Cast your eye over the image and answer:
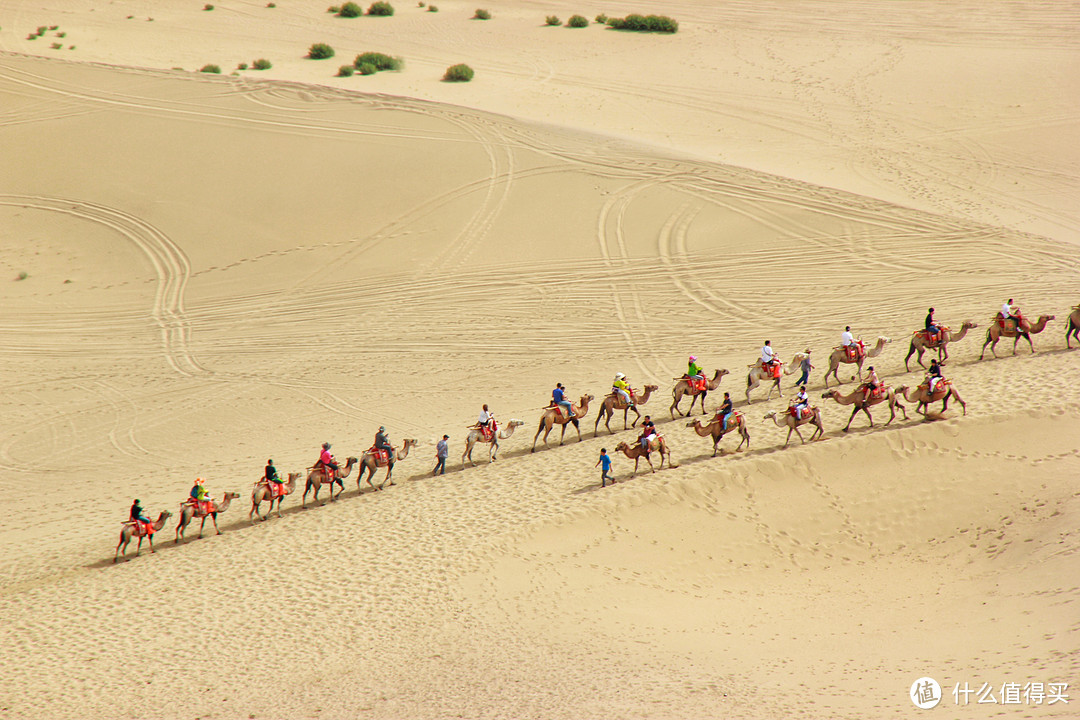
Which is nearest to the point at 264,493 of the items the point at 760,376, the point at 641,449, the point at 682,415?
the point at 641,449

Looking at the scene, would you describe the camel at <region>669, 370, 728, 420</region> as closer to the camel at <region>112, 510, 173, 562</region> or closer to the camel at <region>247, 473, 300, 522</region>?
the camel at <region>247, 473, 300, 522</region>

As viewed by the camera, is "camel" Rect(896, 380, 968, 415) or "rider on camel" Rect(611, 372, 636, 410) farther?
"rider on camel" Rect(611, 372, 636, 410)

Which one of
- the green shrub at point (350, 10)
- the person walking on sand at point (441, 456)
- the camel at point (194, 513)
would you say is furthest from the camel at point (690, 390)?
the green shrub at point (350, 10)

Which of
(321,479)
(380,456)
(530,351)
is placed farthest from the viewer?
(530,351)

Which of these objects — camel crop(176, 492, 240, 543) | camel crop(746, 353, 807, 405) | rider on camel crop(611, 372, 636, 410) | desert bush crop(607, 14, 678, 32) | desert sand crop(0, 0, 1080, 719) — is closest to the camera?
desert sand crop(0, 0, 1080, 719)

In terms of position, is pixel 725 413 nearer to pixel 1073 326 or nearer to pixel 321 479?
pixel 321 479

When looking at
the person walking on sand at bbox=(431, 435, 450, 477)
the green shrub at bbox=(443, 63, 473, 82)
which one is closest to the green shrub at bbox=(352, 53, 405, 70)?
the green shrub at bbox=(443, 63, 473, 82)

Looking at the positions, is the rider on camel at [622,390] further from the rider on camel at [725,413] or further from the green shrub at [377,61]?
the green shrub at [377,61]
